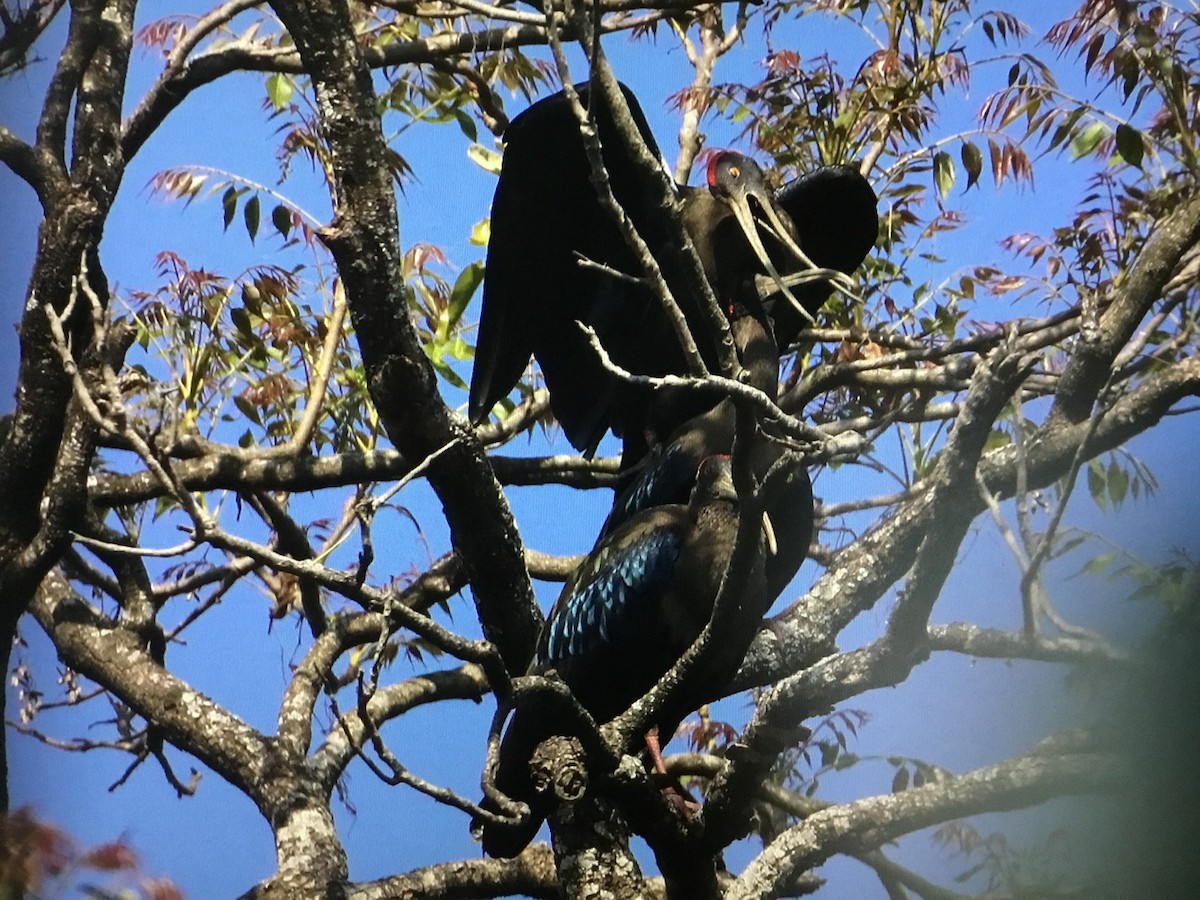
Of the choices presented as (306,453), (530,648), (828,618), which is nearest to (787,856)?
(828,618)

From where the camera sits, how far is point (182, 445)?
2172mm

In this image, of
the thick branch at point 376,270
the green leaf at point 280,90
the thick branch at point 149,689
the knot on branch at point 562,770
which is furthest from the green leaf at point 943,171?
the thick branch at point 149,689

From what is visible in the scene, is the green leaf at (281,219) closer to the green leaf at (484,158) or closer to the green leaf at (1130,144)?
the green leaf at (484,158)

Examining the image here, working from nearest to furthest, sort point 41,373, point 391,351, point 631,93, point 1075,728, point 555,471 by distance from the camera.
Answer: point 1075,728
point 391,351
point 631,93
point 41,373
point 555,471

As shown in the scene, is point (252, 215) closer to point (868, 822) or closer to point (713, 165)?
point (713, 165)

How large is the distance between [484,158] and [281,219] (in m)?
0.49

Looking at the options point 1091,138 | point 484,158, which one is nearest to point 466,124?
point 484,158

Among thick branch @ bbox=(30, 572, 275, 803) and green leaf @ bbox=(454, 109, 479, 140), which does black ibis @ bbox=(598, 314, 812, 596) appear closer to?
thick branch @ bbox=(30, 572, 275, 803)

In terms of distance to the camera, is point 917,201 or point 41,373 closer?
point 41,373

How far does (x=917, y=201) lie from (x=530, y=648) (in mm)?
1536

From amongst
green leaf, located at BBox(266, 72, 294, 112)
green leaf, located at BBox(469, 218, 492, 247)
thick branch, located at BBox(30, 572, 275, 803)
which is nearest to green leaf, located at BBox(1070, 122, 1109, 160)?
green leaf, located at BBox(469, 218, 492, 247)

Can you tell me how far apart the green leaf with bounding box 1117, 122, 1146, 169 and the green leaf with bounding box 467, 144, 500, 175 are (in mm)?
1147

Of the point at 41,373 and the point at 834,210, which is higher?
the point at 41,373

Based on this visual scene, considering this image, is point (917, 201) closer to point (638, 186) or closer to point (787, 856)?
point (638, 186)
